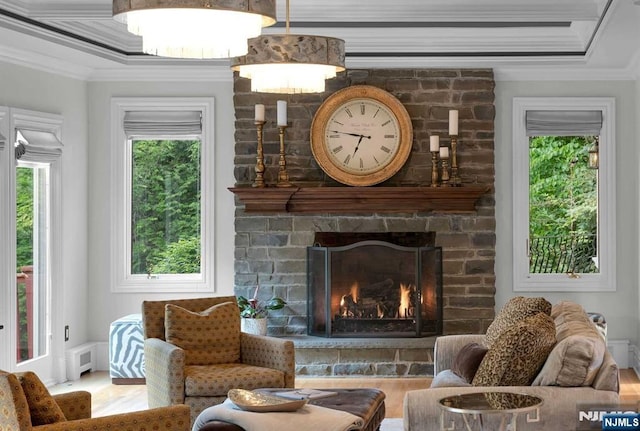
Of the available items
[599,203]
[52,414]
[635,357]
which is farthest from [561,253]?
[52,414]

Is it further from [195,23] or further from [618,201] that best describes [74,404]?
[618,201]

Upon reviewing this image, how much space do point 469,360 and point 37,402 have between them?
7.67 feet

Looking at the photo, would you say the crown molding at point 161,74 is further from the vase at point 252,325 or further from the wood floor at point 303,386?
the wood floor at point 303,386

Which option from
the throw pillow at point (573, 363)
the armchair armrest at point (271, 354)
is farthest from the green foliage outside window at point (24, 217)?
the throw pillow at point (573, 363)

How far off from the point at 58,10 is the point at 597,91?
14.6 ft

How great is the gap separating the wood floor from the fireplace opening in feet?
1.31

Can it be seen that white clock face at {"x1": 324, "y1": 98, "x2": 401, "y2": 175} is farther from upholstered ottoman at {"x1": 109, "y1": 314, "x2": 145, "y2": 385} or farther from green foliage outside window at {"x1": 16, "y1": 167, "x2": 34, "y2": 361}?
green foliage outside window at {"x1": 16, "y1": 167, "x2": 34, "y2": 361}

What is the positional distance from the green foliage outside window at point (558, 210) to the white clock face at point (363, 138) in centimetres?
126

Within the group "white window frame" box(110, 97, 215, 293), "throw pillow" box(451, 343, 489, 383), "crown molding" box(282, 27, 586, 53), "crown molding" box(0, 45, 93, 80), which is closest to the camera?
"throw pillow" box(451, 343, 489, 383)

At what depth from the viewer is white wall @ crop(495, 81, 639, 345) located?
8.43 meters

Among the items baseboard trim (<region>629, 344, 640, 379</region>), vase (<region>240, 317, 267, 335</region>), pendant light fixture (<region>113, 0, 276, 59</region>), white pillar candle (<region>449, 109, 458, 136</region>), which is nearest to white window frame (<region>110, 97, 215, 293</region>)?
vase (<region>240, 317, 267, 335</region>)

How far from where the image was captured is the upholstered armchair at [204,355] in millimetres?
5895

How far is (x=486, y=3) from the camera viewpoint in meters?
6.78

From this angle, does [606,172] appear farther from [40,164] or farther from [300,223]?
[40,164]
